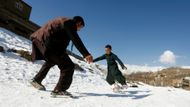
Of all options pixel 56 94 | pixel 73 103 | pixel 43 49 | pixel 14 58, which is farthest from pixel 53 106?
pixel 14 58

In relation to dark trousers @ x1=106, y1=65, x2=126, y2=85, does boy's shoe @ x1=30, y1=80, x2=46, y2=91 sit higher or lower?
lower

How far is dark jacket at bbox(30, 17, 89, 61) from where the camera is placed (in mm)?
5688

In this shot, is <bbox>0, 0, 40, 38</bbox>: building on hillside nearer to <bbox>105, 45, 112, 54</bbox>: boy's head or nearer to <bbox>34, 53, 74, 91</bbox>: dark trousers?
<bbox>105, 45, 112, 54</bbox>: boy's head

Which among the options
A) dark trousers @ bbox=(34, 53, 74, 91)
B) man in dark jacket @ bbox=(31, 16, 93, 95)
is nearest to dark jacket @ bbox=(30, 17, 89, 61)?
man in dark jacket @ bbox=(31, 16, 93, 95)

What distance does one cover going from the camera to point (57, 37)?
19.7 ft

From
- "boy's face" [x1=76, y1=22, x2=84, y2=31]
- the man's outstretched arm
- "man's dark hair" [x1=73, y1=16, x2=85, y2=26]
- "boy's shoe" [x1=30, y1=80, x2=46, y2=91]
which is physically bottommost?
"boy's shoe" [x1=30, y1=80, x2=46, y2=91]

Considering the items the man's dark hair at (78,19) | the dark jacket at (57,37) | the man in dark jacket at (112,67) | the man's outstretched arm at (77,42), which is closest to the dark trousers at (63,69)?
the dark jacket at (57,37)

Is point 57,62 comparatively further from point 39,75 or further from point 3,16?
point 3,16

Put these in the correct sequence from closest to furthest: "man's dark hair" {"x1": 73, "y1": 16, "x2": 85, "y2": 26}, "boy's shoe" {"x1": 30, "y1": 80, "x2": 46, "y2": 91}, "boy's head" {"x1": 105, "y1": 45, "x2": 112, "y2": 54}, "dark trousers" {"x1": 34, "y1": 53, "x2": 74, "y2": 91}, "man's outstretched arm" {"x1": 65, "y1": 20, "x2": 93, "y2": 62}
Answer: "man's outstretched arm" {"x1": 65, "y1": 20, "x2": 93, "y2": 62} → "man's dark hair" {"x1": 73, "y1": 16, "x2": 85, "y2": 26} → "dark trousers" {"x1": 34, "y1": 53, "x2": 74, "y2": 91} → "boy's shoe" {"x1": 30, "y1": 80, "x2": 46, "y2": 91} → "boy's head" {"x1": 105, "y1": 45, "x2": 112, "y2": 54}

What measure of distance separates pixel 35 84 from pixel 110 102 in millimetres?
2095

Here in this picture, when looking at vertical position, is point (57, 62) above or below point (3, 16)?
below

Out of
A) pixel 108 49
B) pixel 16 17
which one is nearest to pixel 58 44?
pixel 108 49

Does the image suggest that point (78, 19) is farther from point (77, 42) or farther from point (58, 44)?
point (58, 44)

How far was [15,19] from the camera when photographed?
62.1ft
